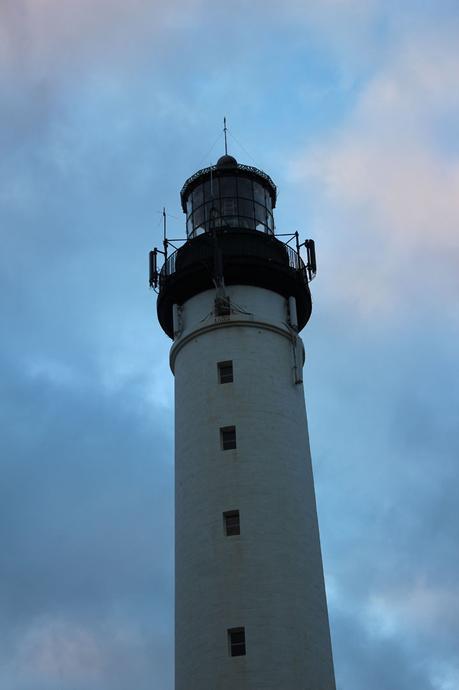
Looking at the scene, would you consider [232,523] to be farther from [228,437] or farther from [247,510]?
[228,437]

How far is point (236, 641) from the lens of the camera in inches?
1324

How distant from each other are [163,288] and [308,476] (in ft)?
36.4

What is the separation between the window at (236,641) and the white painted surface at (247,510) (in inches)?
7.5

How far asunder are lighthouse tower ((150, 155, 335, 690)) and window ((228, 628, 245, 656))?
0.04 meters

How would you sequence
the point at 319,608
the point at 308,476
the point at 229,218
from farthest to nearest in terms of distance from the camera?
1. the point at 229,218
2. the point at 308,476
3. the point at 319,608

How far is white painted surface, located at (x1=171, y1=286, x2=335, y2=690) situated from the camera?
3347 centimetres

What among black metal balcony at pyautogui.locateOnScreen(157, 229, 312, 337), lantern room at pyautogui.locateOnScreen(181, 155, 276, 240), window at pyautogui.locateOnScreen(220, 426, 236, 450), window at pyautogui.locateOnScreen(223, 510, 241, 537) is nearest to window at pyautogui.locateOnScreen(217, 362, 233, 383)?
window at pyautogui.locateOnScreen(220, 426, 236, 450)

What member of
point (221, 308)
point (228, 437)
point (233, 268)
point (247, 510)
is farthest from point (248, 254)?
point (247, 510)

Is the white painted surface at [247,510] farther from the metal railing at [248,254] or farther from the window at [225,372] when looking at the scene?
the metal railing at [248,254]

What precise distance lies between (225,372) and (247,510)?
6406 mm

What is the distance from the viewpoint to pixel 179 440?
1556 inches

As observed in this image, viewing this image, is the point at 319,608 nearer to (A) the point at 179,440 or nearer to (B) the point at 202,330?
(A) the point at 179,440

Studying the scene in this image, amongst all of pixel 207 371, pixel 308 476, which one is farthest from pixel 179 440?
pixel 308 476

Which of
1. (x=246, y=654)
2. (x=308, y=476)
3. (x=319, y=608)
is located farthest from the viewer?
(x=308, y=476)
